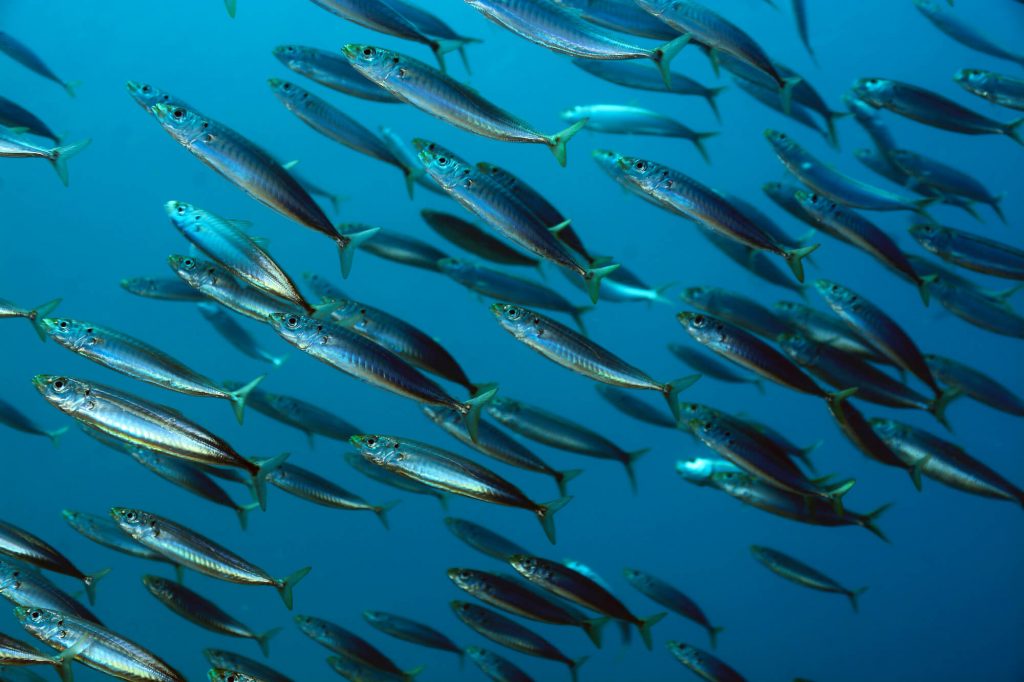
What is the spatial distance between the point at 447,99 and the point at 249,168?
68 cm

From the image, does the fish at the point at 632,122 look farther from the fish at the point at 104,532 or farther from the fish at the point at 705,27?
the fish at the point at 104,532

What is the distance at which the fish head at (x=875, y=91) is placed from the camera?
3744 mm

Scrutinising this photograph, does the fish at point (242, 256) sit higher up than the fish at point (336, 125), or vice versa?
the fish at point (336, 125)

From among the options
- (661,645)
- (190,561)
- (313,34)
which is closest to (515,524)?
(661,645)

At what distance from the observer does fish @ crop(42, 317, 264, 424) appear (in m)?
2.49

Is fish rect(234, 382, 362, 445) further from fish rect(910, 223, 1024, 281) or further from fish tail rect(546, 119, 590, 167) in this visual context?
fish rect(910, 223, 1024, 281)

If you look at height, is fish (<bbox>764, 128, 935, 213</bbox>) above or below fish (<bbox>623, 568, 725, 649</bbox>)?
above

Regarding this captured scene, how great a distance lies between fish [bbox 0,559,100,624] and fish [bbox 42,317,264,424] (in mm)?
875

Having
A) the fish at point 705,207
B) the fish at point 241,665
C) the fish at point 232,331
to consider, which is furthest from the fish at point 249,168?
the fish at point 232,331

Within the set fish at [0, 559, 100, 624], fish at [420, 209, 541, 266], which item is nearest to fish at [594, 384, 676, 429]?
fish at [420, 209, 541, 266]

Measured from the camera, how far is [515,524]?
58.3ft

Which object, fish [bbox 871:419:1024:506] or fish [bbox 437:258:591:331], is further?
fish [bbox 437:258:591:331]

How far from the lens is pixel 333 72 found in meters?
3.40

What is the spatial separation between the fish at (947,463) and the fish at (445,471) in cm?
177
